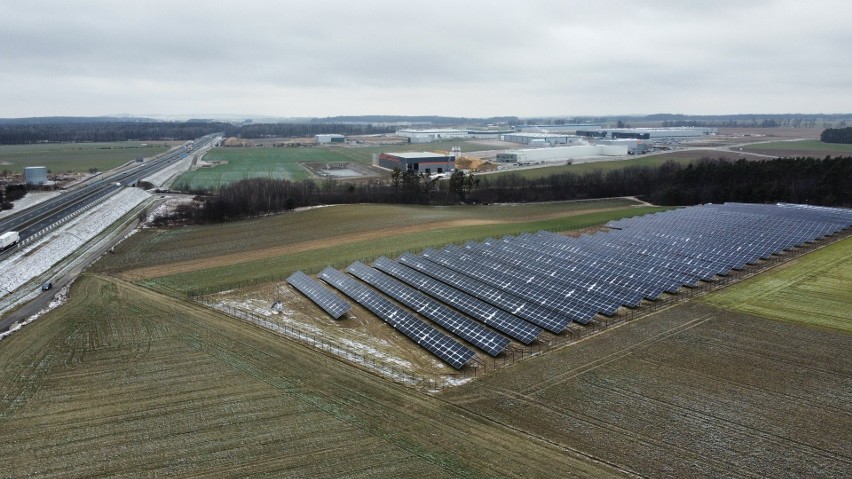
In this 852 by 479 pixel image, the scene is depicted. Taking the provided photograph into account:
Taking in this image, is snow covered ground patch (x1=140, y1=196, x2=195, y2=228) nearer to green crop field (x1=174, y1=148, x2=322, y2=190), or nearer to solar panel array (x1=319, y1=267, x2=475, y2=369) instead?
green crop field (x1=174, y1=148, x2=322, y2=190)

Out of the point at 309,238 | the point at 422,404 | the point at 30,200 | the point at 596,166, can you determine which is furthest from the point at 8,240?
the point at 596,166

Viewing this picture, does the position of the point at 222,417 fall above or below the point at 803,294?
below

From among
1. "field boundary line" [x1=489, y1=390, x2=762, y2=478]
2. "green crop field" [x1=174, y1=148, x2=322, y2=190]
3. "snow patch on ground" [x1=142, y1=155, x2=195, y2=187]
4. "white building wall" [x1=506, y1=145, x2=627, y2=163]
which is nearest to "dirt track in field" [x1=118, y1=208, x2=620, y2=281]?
"field boundary line" [x1=489, y1=390, x2=762, y2=478]

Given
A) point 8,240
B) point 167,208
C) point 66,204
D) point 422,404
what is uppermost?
point 66,204

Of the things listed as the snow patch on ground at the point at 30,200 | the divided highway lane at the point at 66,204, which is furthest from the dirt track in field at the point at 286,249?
the snow patch on ground at the point at 30,200

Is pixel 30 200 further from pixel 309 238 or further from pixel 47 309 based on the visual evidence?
pixel 47 309

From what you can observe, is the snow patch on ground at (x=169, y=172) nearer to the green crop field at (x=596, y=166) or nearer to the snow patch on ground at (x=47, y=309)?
the snow patch on ground at (x=47, y=309)
